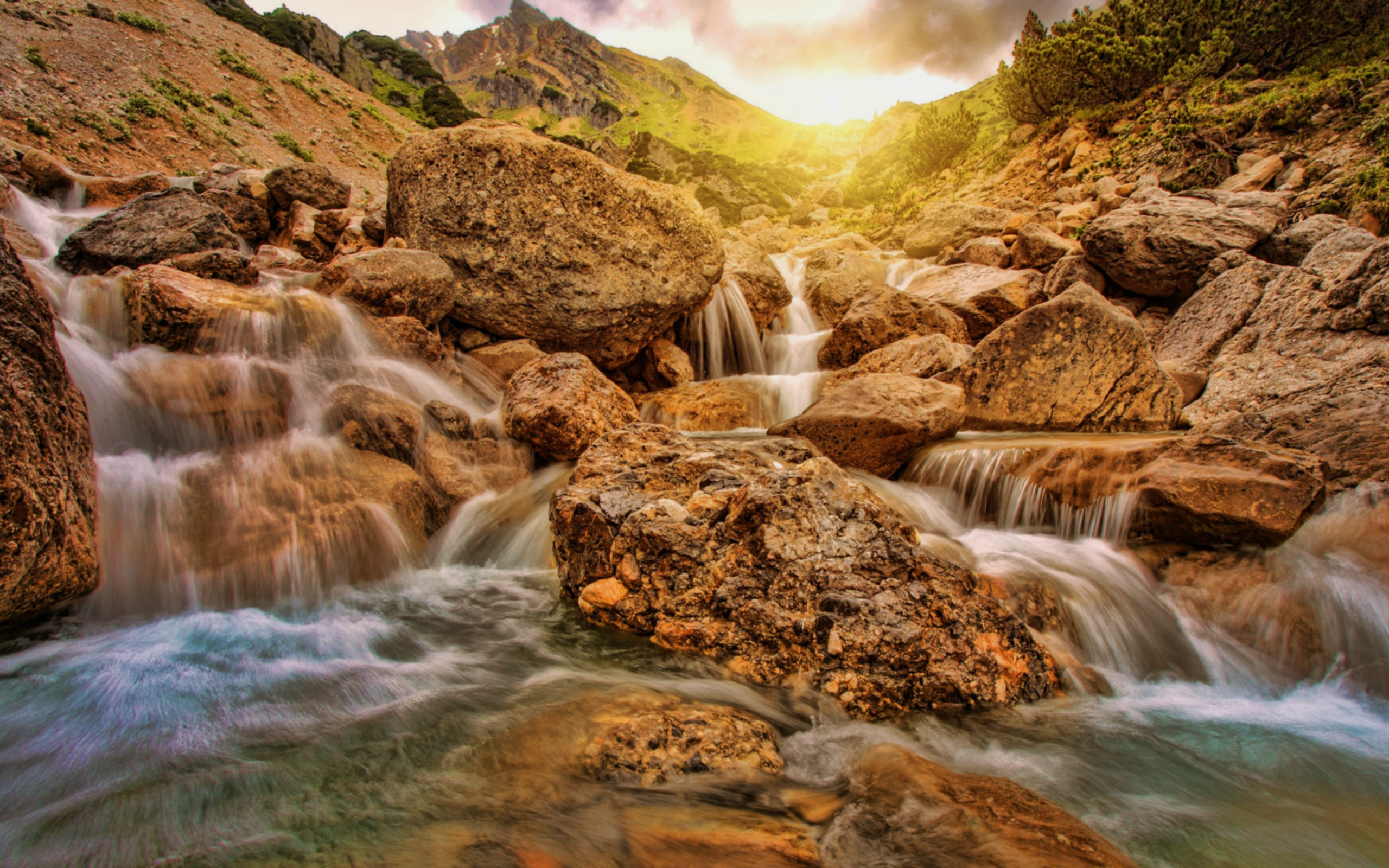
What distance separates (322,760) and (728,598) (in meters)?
2.04

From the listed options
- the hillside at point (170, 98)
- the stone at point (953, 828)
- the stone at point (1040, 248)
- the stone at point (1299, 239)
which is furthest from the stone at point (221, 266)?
the hillside at point (170, 98)

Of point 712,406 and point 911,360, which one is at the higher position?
point 911,360

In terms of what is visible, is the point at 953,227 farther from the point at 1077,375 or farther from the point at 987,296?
the point at 1077,375

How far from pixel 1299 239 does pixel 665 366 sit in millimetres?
10613

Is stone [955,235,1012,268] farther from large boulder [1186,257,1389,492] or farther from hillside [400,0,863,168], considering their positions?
hillside [400,0,863,168]

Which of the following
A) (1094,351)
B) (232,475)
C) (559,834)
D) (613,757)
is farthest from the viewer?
(1094,351)

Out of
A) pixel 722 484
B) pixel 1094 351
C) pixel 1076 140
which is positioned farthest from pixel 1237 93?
pixel 722 484

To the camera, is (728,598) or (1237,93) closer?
(728,598)

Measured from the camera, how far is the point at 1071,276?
1047cm

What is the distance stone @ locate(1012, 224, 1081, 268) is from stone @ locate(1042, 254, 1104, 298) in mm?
977

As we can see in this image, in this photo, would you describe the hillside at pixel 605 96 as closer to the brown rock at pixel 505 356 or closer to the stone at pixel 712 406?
the stone at pixel 712 406

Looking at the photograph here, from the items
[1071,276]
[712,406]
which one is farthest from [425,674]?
[1071,276]

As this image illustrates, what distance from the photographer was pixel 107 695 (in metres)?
2.75

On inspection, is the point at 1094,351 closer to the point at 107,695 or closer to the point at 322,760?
the point at 322,760
